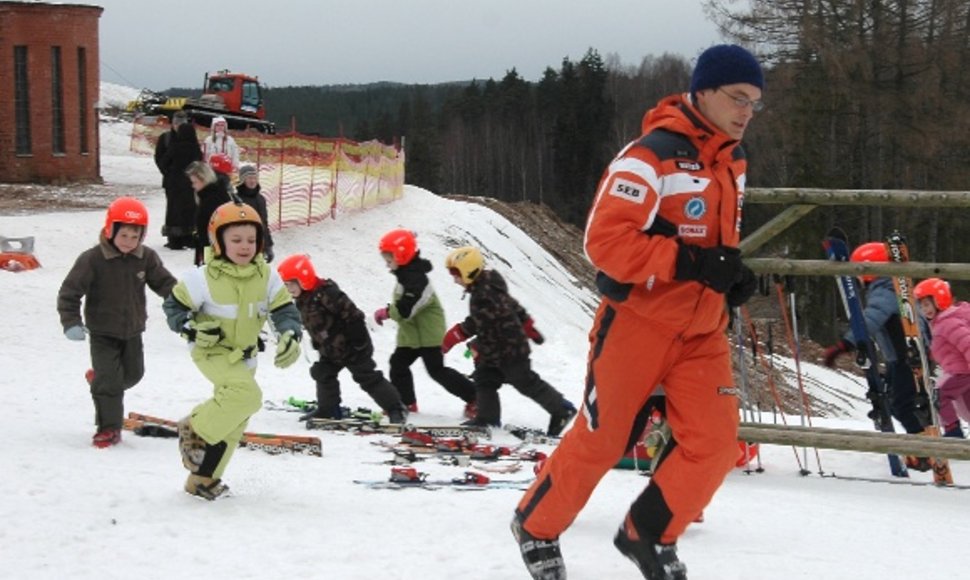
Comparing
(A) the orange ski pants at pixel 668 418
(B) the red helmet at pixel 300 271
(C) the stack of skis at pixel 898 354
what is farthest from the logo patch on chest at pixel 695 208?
(B) the red helmet at pixel 300 271

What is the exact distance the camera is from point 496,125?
8900 centimetres

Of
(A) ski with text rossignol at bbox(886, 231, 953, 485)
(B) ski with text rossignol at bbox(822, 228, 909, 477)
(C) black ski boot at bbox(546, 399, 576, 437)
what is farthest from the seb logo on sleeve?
(C) black ski boot at bbox(546, 399, 576, 437)

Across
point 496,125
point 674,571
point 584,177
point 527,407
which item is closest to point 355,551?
point 674,571

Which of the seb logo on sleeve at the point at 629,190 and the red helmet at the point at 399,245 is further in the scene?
the red helmet at the point at 399,245

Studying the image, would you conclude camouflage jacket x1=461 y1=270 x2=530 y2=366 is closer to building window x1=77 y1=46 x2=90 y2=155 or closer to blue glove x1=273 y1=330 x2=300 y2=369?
blue glove x1=273 y1=330 x2=300 y2=369

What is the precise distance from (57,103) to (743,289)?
24.1m

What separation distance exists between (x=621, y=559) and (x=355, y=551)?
3.59 ft

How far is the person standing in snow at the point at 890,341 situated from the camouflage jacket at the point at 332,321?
3.62m

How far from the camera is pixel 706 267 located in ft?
13.0

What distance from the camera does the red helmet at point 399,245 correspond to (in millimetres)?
9617

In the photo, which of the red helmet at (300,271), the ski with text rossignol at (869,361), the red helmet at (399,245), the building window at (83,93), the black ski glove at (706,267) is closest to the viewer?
the black ski glove at (706,267)

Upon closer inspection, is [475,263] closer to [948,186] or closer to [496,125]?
[948,186]

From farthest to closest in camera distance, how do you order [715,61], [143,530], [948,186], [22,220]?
[948,186]
[22,220]
[143,530]
[715,61]

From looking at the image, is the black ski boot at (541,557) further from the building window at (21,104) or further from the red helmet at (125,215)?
the building window at (21,104)
